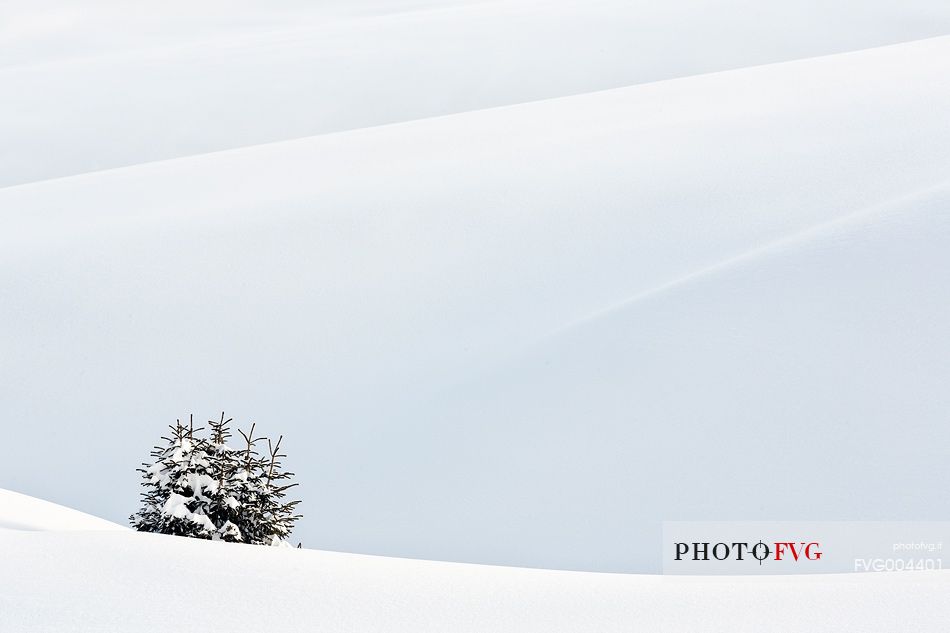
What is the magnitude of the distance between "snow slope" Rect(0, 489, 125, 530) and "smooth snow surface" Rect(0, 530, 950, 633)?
0.76m

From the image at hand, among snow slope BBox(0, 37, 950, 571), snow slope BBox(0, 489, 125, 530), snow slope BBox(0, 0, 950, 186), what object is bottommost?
snow slope BBox(0, 489, 125, 530)

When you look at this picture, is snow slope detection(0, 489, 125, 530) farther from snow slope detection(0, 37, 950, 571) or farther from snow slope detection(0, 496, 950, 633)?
snow slope detection(0, 37, 950, 571)

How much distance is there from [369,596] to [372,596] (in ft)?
0.04

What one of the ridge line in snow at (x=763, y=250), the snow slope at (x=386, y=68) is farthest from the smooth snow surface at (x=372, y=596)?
the snow slope at (x=386, y=68)

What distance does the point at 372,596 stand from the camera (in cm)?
433

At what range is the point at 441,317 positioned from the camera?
44.0ft

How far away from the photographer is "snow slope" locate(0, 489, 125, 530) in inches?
217

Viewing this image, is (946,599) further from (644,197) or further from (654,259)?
(644,197)

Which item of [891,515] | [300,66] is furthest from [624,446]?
[300,66]

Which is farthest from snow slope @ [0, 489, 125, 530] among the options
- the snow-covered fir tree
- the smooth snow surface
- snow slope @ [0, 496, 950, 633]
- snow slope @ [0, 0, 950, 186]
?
snow slope @ [0, 0, 950, 186]

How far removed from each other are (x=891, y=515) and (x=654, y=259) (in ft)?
17.2

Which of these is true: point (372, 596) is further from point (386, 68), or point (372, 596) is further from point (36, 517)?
point (386, 68)

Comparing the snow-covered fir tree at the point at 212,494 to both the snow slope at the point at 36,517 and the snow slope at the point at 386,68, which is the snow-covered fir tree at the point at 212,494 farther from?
the snow slope at the point at 386,68

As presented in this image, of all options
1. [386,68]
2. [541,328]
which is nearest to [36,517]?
[541,328]
